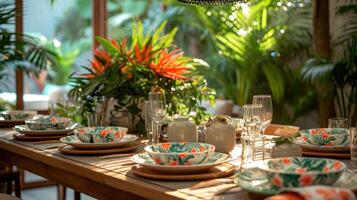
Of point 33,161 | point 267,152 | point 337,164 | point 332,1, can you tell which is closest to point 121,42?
point 33,161

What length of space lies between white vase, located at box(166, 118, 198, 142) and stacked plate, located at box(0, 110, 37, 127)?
1212 millimetres

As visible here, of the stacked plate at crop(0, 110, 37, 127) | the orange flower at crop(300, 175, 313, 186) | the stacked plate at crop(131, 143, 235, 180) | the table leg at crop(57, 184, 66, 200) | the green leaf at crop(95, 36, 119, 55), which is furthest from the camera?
the table leg at crop(57, 184, 66, 200)

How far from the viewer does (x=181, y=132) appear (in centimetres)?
231

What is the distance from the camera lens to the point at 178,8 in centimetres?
546

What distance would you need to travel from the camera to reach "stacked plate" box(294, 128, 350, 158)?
2148mm

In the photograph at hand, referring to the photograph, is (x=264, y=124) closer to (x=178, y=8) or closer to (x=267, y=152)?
(x=267, y=152)

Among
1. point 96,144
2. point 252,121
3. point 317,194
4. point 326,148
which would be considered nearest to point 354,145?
point 326,148

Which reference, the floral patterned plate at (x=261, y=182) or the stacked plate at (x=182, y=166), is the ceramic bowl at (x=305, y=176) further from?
the stacked plate at (x=182, y=166)

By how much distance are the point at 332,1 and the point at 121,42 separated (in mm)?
2697

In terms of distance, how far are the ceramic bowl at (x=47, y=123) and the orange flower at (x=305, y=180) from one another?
5.13 feet

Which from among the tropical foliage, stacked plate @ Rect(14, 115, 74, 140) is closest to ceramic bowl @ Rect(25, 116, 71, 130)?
stacked plate @ Rect(14, 115, 74, 140)

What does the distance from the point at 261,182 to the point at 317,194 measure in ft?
0.90

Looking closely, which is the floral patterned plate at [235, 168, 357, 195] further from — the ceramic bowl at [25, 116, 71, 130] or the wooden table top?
the ceramic bowl at [25, 116, 71, 130]

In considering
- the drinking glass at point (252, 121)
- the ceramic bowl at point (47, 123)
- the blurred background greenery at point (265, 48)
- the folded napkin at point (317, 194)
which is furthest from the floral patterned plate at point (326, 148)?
the blurred background greenery at point (265, 48)
